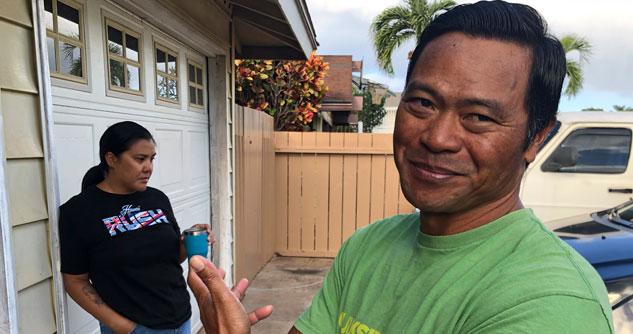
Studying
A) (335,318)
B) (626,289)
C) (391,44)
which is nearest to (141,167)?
(335,318)

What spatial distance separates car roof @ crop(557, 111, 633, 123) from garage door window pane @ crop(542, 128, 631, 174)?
0.10 metres

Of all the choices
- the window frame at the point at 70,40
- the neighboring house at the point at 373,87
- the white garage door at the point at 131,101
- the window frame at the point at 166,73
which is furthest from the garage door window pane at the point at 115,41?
the neighboring house at the point at 373,87

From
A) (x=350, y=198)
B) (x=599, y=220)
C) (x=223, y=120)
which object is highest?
(x=223, y=120)

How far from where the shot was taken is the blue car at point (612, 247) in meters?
1.99

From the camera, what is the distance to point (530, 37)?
0.90 m

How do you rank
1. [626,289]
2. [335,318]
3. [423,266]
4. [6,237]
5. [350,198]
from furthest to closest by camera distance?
[350,198] < [626,289] < [6,237] < [335,318] < [423,266]

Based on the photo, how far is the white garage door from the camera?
204cm

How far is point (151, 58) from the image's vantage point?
114 inches

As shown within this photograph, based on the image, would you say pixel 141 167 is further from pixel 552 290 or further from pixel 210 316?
pixel 552 290

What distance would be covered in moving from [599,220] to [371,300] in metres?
2.97

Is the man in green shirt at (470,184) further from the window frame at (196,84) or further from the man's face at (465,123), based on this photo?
the window frame at (196,84)

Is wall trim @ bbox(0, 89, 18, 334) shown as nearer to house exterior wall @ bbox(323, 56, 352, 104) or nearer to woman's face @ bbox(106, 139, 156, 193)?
woman's face @ bbox(106, 139, 156, 193)

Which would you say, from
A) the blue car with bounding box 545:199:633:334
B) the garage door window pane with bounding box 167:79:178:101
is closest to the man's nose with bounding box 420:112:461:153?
the blue car with bounding box 545:199:633:334

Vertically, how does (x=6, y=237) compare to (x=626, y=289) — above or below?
above
